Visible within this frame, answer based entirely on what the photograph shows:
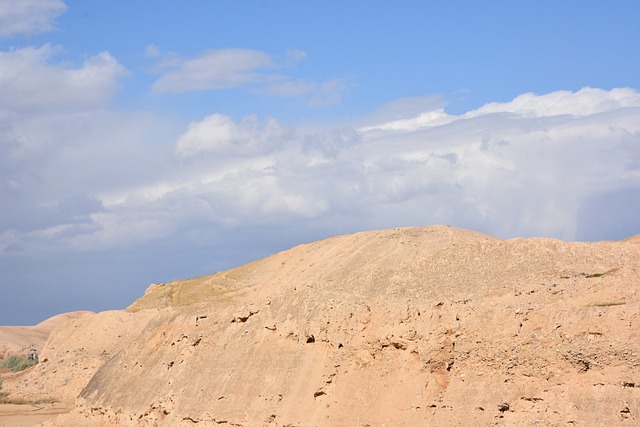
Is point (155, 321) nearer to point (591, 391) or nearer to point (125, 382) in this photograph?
point (125, 382)

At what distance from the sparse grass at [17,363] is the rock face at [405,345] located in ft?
82.4

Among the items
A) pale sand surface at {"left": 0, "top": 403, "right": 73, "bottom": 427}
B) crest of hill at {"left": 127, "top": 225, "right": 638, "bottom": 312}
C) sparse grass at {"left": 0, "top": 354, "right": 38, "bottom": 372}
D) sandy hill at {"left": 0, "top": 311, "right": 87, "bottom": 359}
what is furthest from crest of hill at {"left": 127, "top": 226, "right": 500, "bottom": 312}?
sandy hill at {"left": 0, "top": 311, "right": 87, "bottom": 359}

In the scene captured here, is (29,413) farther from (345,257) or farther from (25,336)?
(25,336)

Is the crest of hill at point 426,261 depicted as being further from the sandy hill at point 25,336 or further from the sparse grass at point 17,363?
the sandy hill at point 25,336

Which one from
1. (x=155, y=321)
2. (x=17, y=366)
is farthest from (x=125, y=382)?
(x=17, y=366)

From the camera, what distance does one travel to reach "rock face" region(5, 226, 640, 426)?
1623 centimetres

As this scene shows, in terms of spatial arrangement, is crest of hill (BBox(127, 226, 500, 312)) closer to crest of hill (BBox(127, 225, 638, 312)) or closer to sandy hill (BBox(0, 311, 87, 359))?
crest of hill (BBox(127, 225, 638, 312))

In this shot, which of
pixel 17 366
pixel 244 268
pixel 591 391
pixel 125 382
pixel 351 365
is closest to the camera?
pixel 591 391

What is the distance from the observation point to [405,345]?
1919cm

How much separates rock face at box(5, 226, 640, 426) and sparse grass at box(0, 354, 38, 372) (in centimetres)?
2512

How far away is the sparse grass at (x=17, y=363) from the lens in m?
51.3

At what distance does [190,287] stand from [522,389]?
25497 millimetres

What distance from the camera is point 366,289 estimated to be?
22734 millimetres

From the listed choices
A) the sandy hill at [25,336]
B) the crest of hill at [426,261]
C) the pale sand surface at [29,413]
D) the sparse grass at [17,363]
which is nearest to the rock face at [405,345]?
the crest of hill at [426,261]
